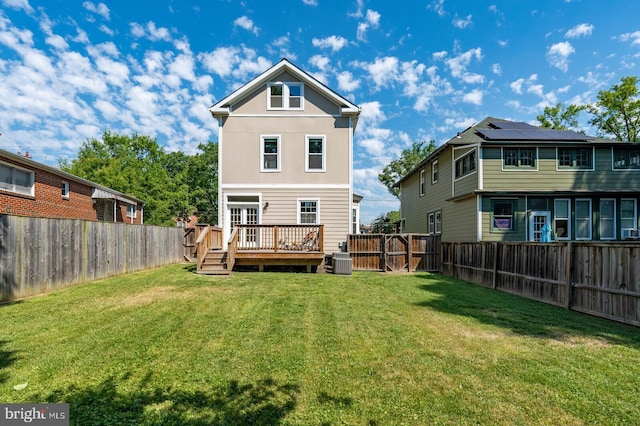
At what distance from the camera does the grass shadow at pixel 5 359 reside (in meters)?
3.03

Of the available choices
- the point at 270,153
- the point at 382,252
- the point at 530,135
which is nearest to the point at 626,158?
the point at 530,135

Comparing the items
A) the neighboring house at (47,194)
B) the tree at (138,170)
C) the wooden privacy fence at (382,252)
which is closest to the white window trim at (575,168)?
the wooden privacy fence at (382,252)

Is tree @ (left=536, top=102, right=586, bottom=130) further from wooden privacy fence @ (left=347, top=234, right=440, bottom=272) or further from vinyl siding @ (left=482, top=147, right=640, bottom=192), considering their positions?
wooden privacy fence @ (left=347, top=234, right=440, bottom=272)

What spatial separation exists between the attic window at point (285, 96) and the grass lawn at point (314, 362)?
31.0 feet

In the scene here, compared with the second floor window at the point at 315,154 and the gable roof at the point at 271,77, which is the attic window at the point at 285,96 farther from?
the second floor window at the point at 315,154

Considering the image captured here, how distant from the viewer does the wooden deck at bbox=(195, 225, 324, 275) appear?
10.1 m

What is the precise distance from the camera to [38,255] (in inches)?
270

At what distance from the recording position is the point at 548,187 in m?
12.8

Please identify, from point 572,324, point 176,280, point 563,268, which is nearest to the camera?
point 572,324

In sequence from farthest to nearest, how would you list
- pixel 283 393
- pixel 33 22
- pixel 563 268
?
1. pixel 33 22
2. pixel 563 268
3. pixel 283 393

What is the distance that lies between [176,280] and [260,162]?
6.22 m

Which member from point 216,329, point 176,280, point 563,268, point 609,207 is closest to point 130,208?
point 176,280

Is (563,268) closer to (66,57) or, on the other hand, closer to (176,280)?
(176,280)

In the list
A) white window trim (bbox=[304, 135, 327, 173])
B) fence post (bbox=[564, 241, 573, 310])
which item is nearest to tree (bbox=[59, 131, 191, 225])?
white window trim (bbox=[304, 135, 327, 173])
